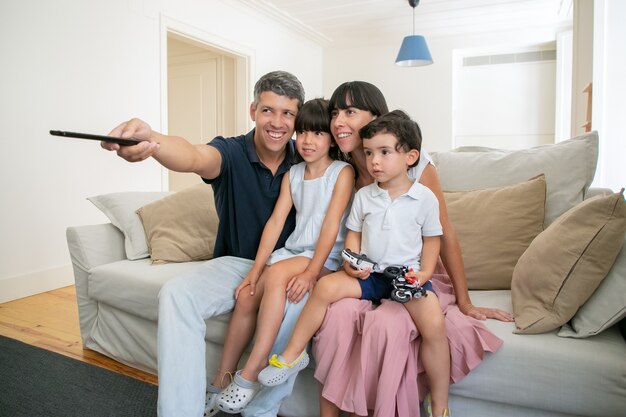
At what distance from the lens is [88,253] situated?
2.02 metres

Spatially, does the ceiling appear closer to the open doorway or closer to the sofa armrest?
the open doorway

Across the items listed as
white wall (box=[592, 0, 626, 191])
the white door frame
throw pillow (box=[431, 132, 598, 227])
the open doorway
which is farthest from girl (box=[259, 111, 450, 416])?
the open doorway

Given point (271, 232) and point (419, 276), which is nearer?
point (419, 276)

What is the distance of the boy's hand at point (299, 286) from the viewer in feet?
4.72

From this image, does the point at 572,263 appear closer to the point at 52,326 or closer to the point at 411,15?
the point at 52,326

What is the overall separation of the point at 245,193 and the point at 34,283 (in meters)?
2.23

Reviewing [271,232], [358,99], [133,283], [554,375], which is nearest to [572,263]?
[554,375]

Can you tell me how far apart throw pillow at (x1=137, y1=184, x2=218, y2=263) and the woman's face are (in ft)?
2.69

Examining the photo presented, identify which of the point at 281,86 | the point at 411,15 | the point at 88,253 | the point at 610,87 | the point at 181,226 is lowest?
the point at 88,253

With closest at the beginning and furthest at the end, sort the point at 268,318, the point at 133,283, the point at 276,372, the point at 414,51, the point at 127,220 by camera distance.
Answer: the point at 276,372 < the point at 268,318 < the point at 133,283 < the point at 127,220 < the point at 414,51

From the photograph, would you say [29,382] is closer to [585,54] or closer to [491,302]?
[491,302]

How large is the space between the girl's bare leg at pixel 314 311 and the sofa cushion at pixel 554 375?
400mm

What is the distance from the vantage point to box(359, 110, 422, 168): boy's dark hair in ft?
4.67

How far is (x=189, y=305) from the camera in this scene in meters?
1.39
